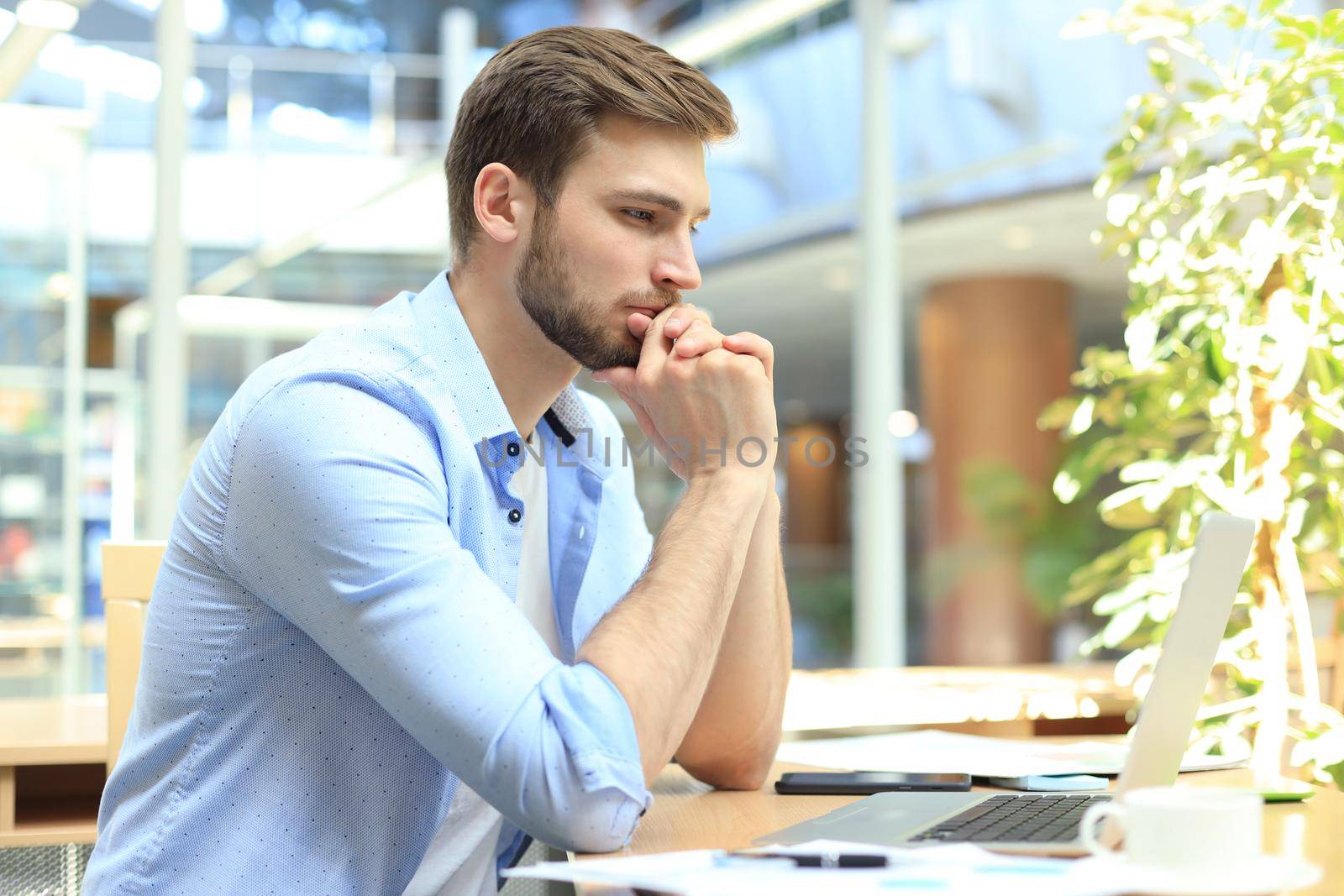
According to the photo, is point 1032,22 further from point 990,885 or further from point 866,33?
point 990,885

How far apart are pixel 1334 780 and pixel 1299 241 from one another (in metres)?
0.80

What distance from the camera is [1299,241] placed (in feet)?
6.29

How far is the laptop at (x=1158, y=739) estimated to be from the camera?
0.95m

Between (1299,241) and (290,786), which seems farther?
(1299,241)

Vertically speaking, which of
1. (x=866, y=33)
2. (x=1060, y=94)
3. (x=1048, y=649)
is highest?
(x=1060, y=94)

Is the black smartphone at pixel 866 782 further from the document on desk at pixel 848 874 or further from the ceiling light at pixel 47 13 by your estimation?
the ceiling light at pixel 47 13

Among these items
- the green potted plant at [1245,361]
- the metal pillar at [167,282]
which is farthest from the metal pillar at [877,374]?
the metal pillar at [167,282]

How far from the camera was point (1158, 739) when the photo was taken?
3.31 ft

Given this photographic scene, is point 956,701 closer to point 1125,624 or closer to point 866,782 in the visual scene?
point 1125,624

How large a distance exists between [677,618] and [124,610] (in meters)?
1.00

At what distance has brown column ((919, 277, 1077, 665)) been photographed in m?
8.98

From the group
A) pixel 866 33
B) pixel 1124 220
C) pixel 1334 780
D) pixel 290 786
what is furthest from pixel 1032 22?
pixel 290 786

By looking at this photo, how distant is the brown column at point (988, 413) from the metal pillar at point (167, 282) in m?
6.68

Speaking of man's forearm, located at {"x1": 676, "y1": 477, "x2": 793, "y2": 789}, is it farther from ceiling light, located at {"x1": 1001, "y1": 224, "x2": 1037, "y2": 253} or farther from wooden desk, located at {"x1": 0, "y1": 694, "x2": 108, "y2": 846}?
ceiling light, located at {"x1": 1001, "y1": 224, "x2": 1037, "y2": 253}
